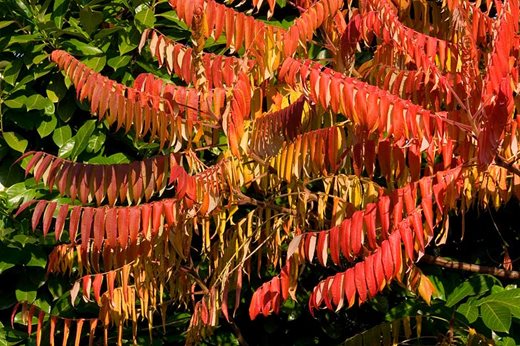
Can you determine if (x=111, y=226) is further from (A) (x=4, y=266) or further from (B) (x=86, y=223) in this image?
(A) (x=4, y=266)

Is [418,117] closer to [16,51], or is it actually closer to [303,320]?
[303,320]

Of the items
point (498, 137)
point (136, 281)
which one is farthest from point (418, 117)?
point (136, 281)

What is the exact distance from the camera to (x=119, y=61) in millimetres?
3865

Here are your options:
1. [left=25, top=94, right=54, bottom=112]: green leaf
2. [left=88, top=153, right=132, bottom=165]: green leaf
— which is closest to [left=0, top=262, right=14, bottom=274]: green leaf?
[left=88, top=153, right=132, bottom=165]: green leaf

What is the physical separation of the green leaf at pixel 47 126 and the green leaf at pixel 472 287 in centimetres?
182

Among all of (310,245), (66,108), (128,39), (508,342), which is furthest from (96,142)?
(508,342)

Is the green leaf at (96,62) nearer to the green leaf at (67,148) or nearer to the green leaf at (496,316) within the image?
the green leaf at (67,148)

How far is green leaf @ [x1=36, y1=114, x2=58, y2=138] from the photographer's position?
391cm

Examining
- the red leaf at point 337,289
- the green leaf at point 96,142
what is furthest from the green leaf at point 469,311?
the green leaf at point 96,142

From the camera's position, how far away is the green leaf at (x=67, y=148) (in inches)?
152

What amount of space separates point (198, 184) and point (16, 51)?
1.61m

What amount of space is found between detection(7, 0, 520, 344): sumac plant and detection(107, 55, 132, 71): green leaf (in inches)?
28.3

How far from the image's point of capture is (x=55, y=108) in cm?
399

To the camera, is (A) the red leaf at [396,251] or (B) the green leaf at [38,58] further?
(B) the green leaf at [38,58]
